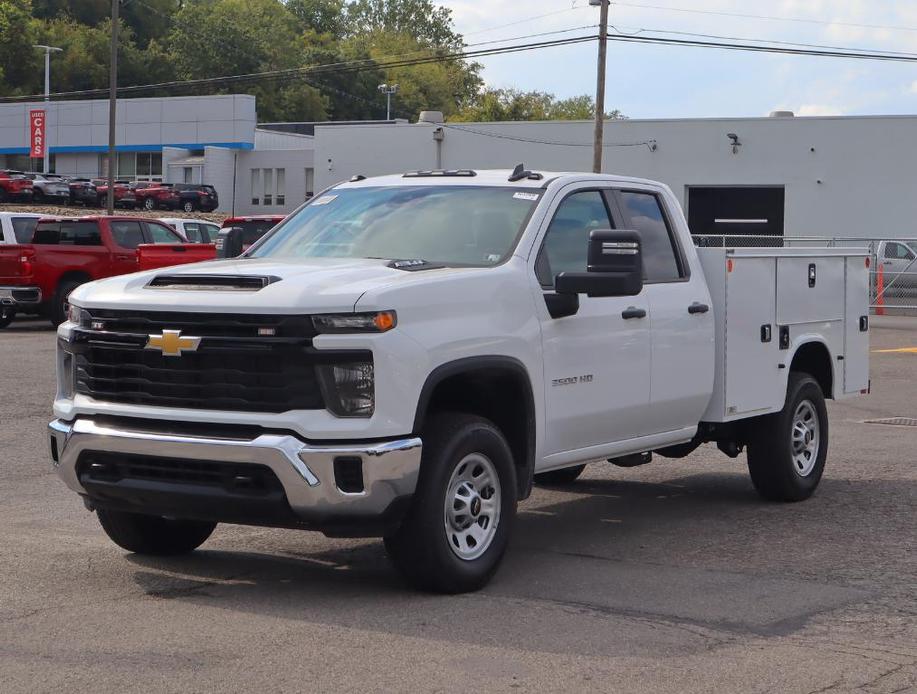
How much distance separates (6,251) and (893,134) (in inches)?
→ 1227

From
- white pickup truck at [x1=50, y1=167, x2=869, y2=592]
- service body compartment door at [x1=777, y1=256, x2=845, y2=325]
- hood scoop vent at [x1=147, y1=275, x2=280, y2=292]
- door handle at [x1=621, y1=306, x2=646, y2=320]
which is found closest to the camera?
white pickup truck at [x1=50, y1=167, x2=869, y2=592]

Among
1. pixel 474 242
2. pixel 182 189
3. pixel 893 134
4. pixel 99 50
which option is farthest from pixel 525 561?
pixel 99 50

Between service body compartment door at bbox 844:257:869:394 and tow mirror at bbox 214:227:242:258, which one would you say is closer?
tow mirror at bbox 214:227:242:258

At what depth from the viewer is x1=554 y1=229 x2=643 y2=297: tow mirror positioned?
7121 mm

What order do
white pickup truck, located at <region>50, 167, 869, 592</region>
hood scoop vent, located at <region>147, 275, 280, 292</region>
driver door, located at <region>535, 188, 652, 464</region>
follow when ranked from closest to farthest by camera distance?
white pickup truck, located at <region>50, 167, 869, 592</region> < hood scoop vent, located at <region>147, 275, 280, 292</region> < driver door, located at <region>535, 188, 652, 464</region>

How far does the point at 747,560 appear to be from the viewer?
7680 mm

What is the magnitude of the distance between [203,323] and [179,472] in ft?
2.26

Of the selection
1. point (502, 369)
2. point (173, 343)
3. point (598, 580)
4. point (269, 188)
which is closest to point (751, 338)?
point (598, 580)

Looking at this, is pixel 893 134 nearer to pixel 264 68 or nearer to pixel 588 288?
pixel 588 288

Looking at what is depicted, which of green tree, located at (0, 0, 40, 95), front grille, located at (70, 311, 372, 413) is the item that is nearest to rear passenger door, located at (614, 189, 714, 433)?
front grille, located at (70, 311, 372, 413)

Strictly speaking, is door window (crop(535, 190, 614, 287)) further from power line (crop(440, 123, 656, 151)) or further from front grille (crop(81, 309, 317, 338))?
power line (crop(440, 123, 656, 151))

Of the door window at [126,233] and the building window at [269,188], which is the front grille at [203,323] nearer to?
the door window at [126,233]

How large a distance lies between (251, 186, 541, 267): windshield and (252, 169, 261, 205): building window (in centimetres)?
6652

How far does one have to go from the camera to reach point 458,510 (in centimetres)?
663
